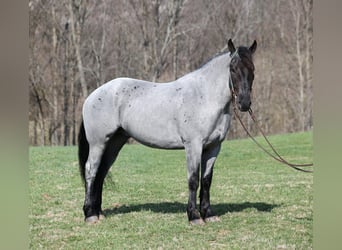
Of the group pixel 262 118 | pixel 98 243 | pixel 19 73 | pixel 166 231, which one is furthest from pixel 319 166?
pixel 19 73

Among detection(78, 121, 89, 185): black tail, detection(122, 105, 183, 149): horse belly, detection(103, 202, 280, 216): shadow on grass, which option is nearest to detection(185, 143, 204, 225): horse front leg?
detection(122, 105, 183, 149): horse belly

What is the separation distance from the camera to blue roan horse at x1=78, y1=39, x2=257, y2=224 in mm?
3424

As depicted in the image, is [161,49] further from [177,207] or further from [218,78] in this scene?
[177,207]

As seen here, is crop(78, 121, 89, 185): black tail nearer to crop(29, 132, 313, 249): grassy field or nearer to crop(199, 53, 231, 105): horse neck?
crop(29, 132, 313, 249): grassy field

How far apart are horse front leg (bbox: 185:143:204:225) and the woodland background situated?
1.85 ft

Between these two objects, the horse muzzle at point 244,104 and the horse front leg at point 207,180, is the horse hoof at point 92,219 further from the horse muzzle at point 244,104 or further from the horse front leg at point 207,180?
the horse muzzle at point 244,104

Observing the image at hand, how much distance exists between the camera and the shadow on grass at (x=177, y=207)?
12.4ft

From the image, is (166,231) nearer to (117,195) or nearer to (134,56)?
(117,195)

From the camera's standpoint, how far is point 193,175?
11.4ft

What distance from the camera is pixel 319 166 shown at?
2895 millimetres

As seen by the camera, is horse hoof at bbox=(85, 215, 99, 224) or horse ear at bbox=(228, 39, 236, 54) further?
horse hoof at bbox=(85, 215, 99, 224)

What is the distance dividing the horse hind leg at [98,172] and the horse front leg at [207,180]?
2.27 feet

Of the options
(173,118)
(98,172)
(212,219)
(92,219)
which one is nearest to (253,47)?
(173,118)

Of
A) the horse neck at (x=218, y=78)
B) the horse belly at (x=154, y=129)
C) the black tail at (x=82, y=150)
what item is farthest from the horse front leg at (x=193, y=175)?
the black tail at (x=82, y=150)
